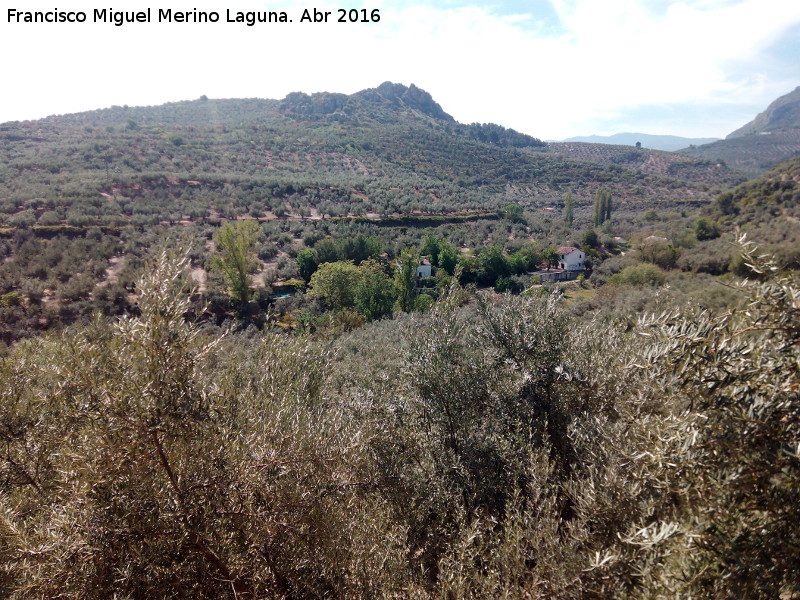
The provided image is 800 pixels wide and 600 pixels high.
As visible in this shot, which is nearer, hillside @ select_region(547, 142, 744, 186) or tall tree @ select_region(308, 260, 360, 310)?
tall tree @ select_region(308, 260, 360, 310)

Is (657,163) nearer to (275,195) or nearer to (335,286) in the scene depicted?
(275,195)

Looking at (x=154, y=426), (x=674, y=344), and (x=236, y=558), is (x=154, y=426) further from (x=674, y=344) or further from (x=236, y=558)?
(x=674, y=344)

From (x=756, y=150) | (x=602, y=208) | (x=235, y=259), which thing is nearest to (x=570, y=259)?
(x=602, y=208)

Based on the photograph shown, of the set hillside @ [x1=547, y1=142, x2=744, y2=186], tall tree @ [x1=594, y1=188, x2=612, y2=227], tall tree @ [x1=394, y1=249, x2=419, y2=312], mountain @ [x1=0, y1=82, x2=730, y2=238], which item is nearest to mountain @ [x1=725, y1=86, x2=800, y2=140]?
hillside @ [x1=547, y1=142, x2=744, y2=186]

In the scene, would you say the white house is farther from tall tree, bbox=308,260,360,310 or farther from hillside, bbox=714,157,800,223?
tall tree, bbox=308,260,360,310

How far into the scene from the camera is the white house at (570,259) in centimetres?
4528

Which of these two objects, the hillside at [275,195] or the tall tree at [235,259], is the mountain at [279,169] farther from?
Answer: the tall tree at [235,259]

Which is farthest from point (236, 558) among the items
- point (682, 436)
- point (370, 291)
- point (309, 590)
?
point (370, 291)

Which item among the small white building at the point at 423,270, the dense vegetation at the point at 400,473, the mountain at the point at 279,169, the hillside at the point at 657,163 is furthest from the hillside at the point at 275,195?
the small white building at the point at 423,270

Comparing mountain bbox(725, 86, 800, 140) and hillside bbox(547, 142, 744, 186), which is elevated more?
mountain bbox(725, 86, 800, 140)

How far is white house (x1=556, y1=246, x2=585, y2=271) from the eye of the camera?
149 ft

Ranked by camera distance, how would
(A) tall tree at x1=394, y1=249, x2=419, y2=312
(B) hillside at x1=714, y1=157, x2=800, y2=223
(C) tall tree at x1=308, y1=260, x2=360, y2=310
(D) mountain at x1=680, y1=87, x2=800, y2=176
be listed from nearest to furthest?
(C) tall tree at x1=308, y1=260, x2=360, y2=310 → (A) tall tree at x1=394, y1=249, x2=419, y2=312 → (B) hillside at x1=714, y1=157, x2=800, y2=223 → (D) mountain at x1=680, y1=87, x2=800, y2=176

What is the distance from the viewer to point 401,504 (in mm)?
5086

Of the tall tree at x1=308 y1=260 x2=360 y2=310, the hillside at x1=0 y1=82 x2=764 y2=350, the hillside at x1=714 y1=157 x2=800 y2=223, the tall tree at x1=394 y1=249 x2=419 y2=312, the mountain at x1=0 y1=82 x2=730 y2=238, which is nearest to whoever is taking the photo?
the hillside at x1=0 y1=82 x2=764 y2=350
